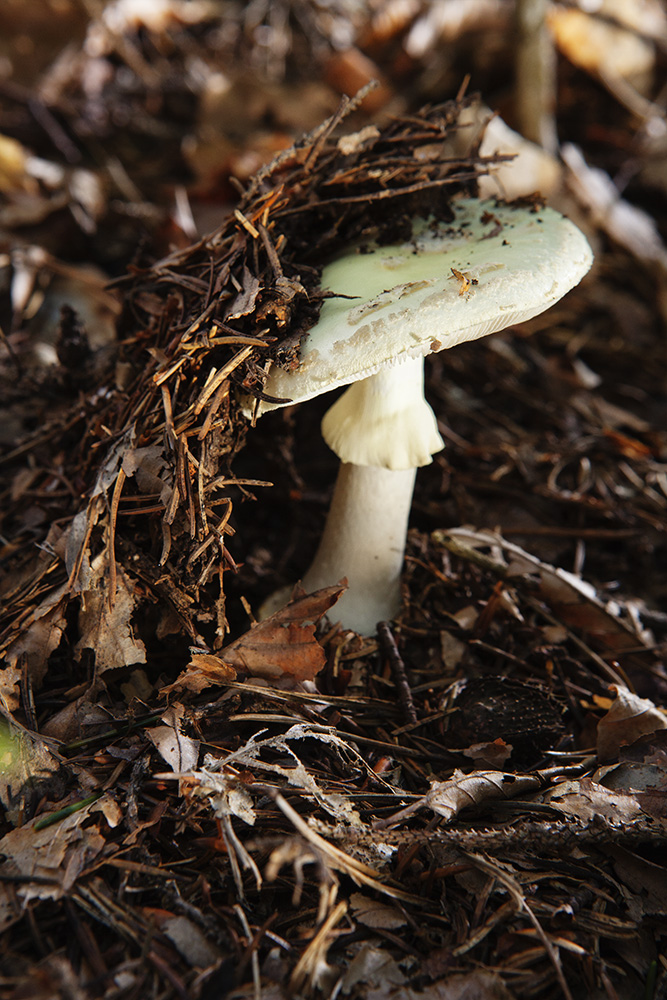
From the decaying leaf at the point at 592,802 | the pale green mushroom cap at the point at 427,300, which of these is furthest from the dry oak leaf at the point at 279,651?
the decaying leaf at the point at 592,802

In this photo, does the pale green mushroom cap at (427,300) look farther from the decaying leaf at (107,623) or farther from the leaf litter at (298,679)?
the decaying leaf at (107,623)

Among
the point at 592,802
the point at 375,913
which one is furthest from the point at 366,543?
the point at 375,913

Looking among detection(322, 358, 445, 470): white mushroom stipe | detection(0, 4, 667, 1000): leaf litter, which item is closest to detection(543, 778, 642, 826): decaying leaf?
detection(0, 4, 667, 1000): leaf litter

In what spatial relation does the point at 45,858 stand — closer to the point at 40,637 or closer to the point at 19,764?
the point at 19,764

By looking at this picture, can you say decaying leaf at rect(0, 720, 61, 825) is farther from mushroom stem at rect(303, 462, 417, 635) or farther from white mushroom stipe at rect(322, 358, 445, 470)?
white mushroom stipe at rect(322, 358, 445, 470)

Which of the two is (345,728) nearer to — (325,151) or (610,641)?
(610,641)

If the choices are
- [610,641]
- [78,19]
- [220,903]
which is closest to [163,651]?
[220,903]
